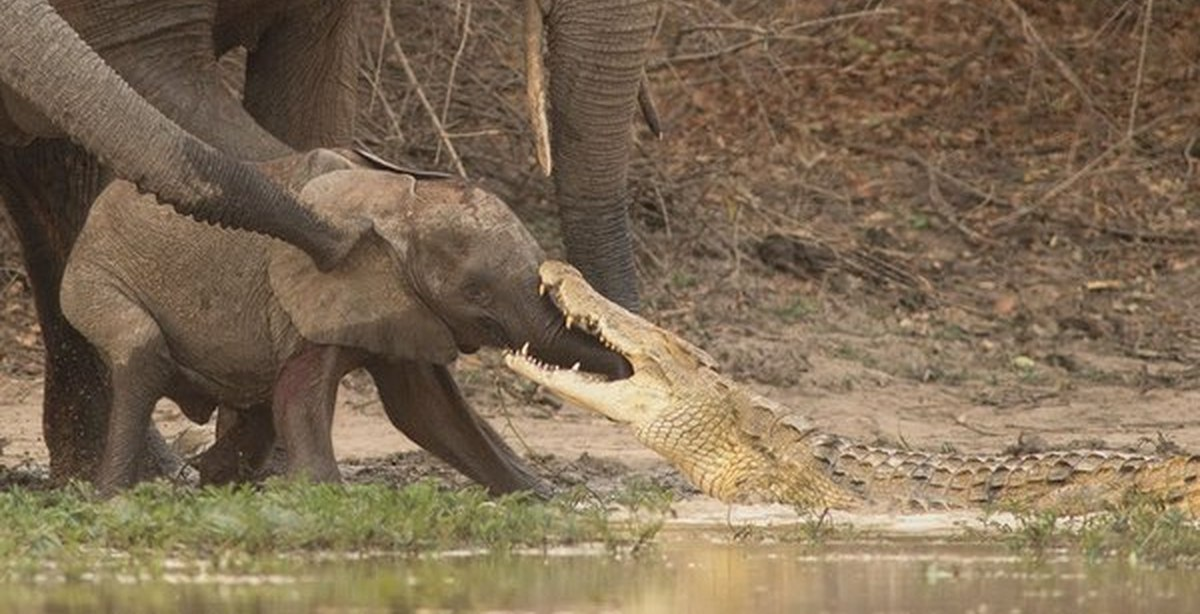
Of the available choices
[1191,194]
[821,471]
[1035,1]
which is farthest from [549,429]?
[1035,1]

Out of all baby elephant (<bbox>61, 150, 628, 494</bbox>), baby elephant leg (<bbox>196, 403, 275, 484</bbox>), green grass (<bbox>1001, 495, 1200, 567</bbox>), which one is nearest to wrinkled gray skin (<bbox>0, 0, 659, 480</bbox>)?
baby elephant (<bbox>61, 150, 628, 494</bbox>)

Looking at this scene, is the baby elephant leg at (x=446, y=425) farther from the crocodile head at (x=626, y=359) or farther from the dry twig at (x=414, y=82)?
the dry twig at (x=414, y=82)

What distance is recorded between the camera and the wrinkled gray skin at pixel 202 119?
9500mm

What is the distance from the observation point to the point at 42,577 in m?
8.24

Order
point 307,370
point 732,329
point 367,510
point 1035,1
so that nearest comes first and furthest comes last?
point 367,510 < point 307,370 < point 732,329 < point 1035,1

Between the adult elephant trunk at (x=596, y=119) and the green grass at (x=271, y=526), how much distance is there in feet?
4.05

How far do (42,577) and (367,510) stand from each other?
93 centimetres

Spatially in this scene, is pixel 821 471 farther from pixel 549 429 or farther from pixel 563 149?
pixel 549 429

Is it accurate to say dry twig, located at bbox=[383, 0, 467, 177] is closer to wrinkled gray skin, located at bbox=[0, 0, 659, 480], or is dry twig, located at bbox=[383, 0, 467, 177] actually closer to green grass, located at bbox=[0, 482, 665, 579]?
wrinkled gray skin, located at bbox=[0, 0, 659, 480]

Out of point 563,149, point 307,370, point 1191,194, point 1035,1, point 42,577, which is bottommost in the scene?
point 42,577

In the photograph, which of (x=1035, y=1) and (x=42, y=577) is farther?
(x=1035, y=1)

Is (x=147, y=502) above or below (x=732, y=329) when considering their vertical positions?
below

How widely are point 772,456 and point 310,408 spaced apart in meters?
1.30

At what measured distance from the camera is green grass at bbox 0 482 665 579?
852 centimetres
